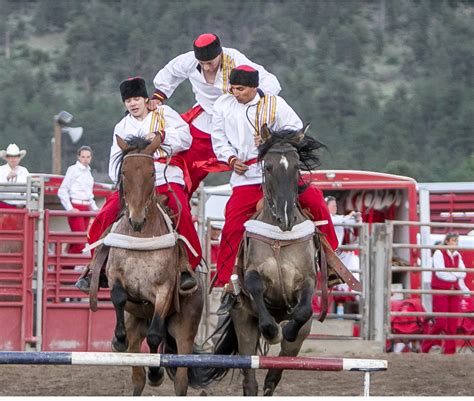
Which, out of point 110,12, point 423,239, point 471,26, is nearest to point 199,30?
point 110,12

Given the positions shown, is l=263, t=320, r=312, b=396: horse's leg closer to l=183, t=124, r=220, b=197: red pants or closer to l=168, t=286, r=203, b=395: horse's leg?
l=168, t=286, r=203, b=395: horse's leg

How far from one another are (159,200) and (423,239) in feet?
24.9

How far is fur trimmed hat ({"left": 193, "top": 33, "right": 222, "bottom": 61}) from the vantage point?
8773mm

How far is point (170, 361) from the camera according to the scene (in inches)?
260

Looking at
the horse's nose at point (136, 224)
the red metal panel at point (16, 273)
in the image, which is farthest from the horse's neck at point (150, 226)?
the red metal panel at point (16, 273)

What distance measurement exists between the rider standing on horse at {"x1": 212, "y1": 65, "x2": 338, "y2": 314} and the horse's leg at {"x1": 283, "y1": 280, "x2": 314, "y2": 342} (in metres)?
0.65

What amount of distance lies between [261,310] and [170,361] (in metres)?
1.08

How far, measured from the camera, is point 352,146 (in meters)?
50.4

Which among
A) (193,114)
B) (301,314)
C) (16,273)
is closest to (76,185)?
(16,273)

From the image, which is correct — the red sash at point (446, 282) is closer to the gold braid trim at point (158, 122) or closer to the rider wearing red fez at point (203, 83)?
the rider wearing red fez at point (203, 83)

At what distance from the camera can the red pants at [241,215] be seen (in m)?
8.14

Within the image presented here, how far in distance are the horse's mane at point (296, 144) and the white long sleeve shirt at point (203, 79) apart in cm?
105

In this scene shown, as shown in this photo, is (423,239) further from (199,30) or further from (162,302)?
(199,30)

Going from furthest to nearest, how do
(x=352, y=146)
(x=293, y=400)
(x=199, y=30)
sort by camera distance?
(x=199, y=30)
(x=352, y=146)
(x=293, y=400)
